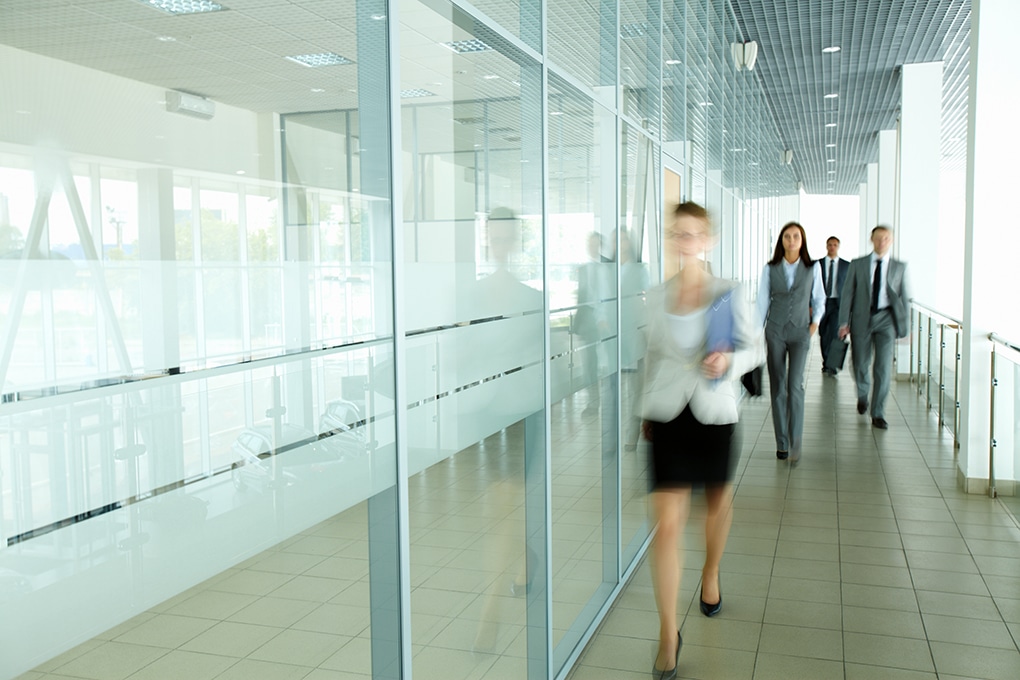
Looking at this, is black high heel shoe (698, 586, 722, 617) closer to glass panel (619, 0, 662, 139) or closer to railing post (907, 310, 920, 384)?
glass panel (619, 0, 662, 139)

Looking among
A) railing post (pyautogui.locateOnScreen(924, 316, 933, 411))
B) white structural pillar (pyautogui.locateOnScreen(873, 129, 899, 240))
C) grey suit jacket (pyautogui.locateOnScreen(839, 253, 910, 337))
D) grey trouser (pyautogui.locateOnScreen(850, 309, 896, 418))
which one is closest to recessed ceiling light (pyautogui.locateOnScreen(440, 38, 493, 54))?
grey suit jacket (pyautogui.locateOnScreen(839, 253, 910, 337))

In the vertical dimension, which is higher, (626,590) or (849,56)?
(849,56)

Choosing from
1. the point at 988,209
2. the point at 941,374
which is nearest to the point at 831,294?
the point at 941,374

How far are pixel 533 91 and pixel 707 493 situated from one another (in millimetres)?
1652

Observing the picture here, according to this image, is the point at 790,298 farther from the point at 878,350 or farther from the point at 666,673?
the point at 666,673

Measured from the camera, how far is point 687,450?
3.28 m

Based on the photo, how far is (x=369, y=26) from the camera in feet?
5.91

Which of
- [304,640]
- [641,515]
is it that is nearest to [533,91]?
[304,640]

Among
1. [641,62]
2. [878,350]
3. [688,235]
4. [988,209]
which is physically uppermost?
[641,62]

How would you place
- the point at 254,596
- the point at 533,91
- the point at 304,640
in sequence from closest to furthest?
the point at 254,596, the point at 304,640, the point at 533,91

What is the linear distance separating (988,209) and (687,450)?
3714mm

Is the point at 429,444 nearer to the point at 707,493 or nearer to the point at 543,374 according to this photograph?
the point at 543,374

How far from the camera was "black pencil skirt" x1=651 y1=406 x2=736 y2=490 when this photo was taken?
3285mm

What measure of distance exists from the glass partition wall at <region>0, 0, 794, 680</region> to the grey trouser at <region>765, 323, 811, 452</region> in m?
3.67
